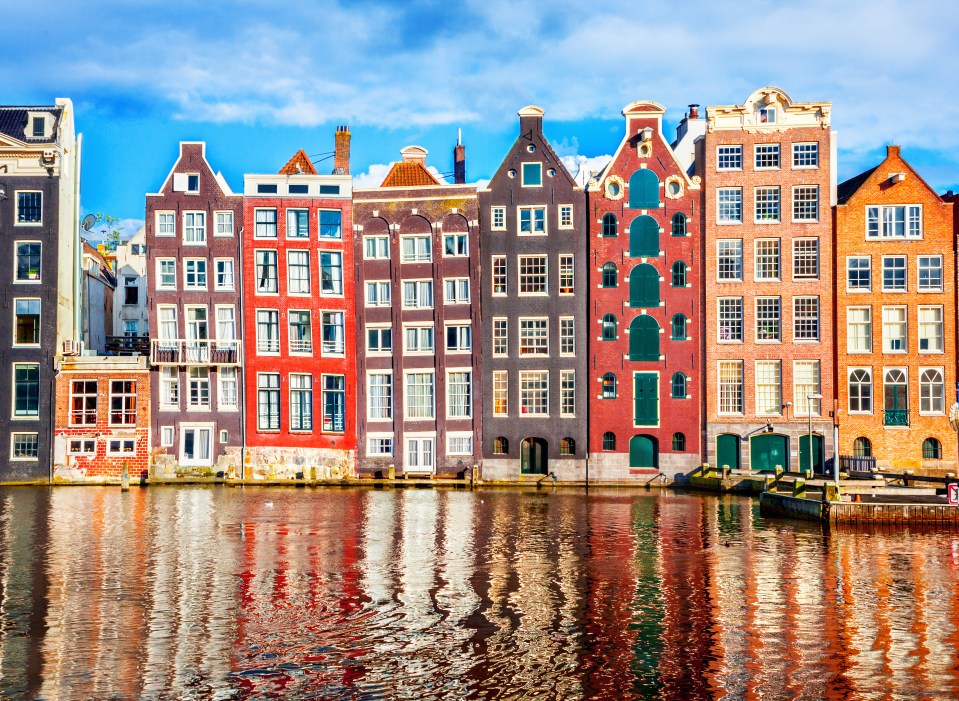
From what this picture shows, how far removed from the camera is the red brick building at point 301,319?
225ft

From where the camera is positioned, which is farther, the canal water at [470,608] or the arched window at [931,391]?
the arched window at [931,391]

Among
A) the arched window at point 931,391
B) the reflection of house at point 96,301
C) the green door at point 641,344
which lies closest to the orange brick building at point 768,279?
the green door at point 641,344

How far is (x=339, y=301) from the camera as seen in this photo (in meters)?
70.1

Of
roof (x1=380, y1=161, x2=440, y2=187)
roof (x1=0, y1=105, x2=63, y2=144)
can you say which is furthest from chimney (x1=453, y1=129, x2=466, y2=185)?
roof (x1=0, y1=105, x2=63, y2=144)

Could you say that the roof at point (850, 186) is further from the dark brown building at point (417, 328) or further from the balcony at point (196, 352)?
the balcony at point (196, 352)

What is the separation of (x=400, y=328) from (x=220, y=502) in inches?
733

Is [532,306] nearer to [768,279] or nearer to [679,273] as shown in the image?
[679,273]

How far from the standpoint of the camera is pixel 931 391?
6756cm

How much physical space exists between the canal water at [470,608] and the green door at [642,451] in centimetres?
1948

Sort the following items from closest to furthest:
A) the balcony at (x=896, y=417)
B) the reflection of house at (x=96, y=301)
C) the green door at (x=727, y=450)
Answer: the balcony at (x=896, y=417), the green door at (x=727, y=450), the reflection of house at (x=96, y=301)

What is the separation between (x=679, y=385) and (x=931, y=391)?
1547 centimetres

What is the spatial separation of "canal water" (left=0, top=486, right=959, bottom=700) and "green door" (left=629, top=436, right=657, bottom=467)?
19480 mm

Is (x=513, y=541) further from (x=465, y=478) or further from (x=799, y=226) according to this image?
(x=799, y=226)

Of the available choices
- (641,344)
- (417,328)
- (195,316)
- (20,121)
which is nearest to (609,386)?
(641,344)
